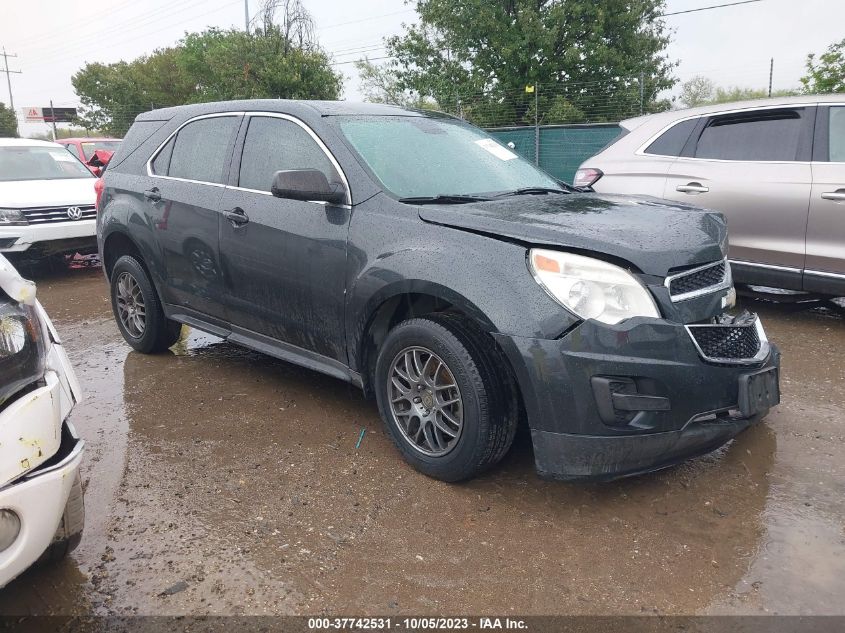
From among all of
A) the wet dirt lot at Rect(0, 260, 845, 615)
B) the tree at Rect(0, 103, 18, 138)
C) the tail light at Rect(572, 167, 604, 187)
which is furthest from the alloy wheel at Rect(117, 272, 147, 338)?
the tree at Rect(0, 103, 18, 138)

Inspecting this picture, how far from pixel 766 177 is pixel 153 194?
453cm

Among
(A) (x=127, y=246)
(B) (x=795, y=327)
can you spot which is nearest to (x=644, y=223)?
(B) (x=795, y=327)

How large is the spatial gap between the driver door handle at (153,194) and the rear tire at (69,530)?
2.52m

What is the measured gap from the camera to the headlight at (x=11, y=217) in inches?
316

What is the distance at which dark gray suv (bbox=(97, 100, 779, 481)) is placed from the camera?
2674 mm

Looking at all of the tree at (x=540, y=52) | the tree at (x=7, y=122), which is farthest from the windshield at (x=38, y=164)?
the tree at (x=7, y=122)

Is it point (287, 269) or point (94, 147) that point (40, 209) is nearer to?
point (287, 269)

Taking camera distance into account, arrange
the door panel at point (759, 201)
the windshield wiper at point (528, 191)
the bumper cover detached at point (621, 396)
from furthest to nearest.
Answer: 1. the door panel at point (759, 201)
2. the windshield wiper at point (528, 191)
3. the bumper cover detached at point (621, 396)

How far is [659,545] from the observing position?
2.67 m

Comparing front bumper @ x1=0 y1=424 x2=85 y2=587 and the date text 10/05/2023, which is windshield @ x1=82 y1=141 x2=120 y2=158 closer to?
front bumper @ x1=0 y1=424 x2=85 y2=587

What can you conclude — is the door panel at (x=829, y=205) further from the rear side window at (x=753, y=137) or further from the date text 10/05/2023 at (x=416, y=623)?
the date text 10/05/2023 at (x=416, y=623)

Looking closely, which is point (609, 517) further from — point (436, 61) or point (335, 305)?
point (436, 61)

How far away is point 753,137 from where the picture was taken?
5645mm

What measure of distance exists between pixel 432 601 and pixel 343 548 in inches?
18.3
